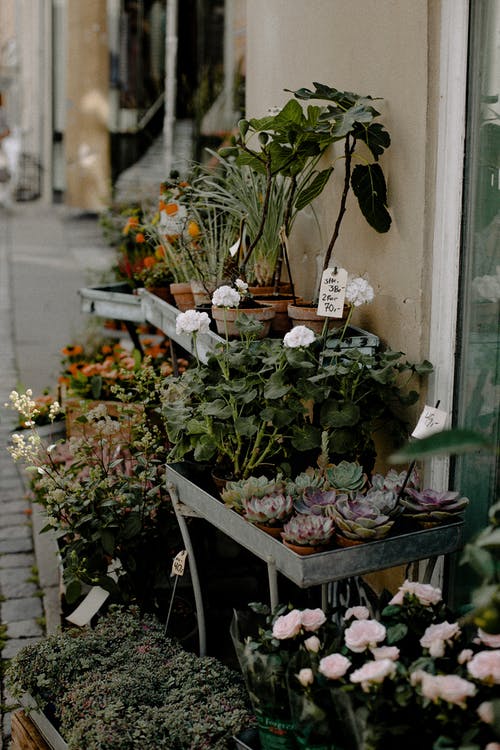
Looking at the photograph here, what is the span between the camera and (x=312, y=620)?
231 centimetres

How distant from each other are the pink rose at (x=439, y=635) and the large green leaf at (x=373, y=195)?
140 cm

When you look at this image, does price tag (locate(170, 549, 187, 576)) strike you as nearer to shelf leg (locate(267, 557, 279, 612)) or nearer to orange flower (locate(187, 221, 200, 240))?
shelf leg (locate(267, 557, 279, 612))

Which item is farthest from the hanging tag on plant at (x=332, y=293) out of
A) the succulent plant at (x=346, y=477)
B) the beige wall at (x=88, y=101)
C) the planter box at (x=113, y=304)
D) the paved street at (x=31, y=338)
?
the beige wall at (x=88, y=101)

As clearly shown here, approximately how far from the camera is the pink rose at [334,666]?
6.77 ft

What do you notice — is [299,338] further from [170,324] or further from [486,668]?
[170,324]

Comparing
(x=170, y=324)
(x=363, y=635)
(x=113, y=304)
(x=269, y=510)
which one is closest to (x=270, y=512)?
(x=269, y=510)

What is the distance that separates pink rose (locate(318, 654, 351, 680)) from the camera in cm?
206

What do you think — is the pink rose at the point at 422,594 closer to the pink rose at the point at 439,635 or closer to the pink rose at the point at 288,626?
the pink rose at the point at 439,635

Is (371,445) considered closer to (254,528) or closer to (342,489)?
(342,489)

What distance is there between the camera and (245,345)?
3020 mm

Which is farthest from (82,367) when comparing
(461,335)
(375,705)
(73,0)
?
(73,0)

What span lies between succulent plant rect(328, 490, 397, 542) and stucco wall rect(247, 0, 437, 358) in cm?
65

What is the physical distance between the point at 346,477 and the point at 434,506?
0.28 m

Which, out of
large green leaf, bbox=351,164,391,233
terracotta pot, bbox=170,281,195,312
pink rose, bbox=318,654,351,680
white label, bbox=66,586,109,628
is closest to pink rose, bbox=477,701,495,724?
pink rose, bbox=318,654,351,680
